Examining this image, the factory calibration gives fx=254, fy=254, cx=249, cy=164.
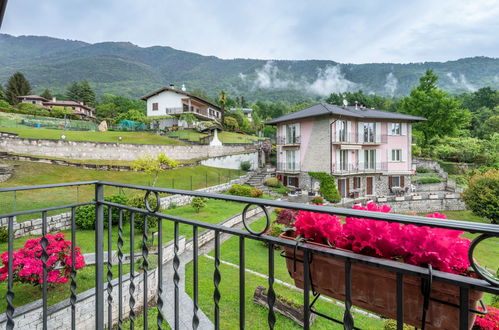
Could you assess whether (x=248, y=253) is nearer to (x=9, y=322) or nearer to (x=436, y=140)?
(x=9, y=322)

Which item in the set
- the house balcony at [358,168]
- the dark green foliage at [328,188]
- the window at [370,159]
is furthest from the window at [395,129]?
the dark green foliage at [328,188]

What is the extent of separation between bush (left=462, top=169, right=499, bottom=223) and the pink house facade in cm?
500

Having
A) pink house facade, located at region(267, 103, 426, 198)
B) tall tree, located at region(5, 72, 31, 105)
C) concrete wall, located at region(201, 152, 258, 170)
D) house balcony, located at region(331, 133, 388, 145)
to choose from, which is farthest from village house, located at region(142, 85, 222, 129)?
tall tree, located at region(5, 72, 31, 105)

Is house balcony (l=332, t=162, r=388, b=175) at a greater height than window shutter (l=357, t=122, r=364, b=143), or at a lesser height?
lesser

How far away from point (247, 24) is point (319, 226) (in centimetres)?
1015

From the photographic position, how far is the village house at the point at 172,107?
124 ft

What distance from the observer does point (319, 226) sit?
1.25 metres

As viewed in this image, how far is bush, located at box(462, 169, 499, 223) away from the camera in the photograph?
16.2 m

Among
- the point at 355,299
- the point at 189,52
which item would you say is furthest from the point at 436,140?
the point at 189,52

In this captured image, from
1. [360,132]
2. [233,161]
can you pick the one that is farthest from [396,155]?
[233,161]

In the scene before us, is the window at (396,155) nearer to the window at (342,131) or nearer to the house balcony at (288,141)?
the window at (342,131)

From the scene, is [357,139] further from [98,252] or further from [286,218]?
[98,252]

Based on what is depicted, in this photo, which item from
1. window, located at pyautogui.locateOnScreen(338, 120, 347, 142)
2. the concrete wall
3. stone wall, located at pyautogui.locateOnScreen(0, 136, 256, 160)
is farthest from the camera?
the concrete wall

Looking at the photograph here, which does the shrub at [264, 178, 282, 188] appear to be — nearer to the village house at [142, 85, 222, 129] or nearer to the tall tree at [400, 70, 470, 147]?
the village house at [142, 85, 222, 129]
